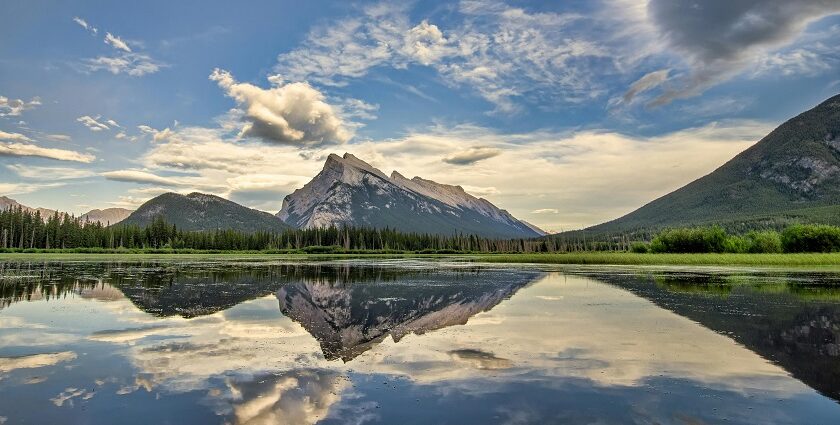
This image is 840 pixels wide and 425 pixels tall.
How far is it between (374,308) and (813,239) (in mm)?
123803

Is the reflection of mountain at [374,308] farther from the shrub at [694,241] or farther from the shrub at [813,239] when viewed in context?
the shrub at [694,241]

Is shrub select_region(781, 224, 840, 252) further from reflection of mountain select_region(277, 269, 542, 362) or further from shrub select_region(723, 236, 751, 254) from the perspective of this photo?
reflection of mountain select_region(277, 269, 542, 362)

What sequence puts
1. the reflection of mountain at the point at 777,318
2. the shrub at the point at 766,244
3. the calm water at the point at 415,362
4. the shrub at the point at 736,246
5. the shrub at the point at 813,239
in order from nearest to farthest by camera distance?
1. the calm water at the point at 415,362
2. the reflection of mountain at the point at 777,318
3. the shrub at the point at 813,239
4. the shrub at the point at 766,244
5. the shrub at the point at 736,246

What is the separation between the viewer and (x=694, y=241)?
13262 centimetres

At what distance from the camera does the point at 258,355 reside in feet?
59.3

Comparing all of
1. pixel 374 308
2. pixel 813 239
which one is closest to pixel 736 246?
pixel 813 239

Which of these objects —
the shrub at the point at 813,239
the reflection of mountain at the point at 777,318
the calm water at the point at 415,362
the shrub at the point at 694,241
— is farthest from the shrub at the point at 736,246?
the calm water at the point at 415,362

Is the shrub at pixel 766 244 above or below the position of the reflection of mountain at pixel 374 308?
above

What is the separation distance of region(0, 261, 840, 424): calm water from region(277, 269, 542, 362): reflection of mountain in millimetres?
194

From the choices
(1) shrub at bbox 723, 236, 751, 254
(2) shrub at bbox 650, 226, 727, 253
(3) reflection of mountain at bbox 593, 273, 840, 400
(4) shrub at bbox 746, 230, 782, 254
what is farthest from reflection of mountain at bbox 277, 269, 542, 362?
(4) shrub at bbox 746, 230, 782, 254

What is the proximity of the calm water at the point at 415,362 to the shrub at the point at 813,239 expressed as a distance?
100773mm

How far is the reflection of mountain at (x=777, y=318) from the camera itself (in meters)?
17.0

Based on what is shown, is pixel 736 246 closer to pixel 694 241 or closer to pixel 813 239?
pixel 694 241

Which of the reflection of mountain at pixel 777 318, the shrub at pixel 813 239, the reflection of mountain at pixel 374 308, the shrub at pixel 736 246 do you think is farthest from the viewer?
the shrub at pixel 736 246
